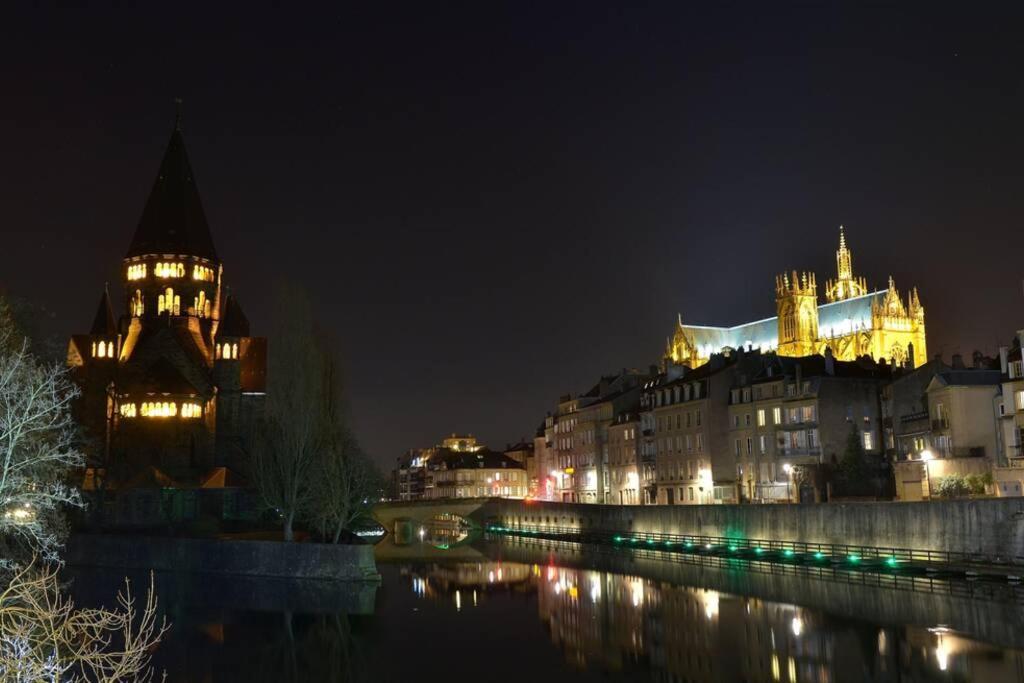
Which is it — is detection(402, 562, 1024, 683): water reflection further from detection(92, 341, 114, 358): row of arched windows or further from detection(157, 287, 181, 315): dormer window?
detection(92, 341, 114, 358): row of arched windows

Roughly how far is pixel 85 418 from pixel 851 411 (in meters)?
68.7

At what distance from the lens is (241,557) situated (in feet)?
205

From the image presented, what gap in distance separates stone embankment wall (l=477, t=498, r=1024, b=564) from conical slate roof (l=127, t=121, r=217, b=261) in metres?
55.2

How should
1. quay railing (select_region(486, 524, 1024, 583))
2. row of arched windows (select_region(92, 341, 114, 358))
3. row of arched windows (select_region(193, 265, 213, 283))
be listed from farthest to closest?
row of arched windows (select_region(193, 265, 213, 283)), row of arched windows (select_region(92, 341, 114, 358)), quay railing (select_region(486, 524, 1024, 583))

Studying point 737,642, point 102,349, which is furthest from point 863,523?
point 102,349

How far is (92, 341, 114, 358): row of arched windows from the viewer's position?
3895 inches

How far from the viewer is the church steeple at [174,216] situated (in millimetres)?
103688

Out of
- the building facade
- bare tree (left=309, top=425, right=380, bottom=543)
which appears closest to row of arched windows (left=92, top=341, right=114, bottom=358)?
bare tree (left=309, top=425, right=380, bottom=543)

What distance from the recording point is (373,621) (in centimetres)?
4722

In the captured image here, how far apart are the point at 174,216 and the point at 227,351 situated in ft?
55.9

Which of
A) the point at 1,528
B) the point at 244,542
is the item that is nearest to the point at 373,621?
the point at 244,542

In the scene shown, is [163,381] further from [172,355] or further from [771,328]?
[771,328]

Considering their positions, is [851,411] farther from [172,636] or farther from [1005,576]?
[172,636]

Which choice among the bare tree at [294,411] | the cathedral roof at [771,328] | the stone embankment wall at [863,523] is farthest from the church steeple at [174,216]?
the cathedral roof at [771,328]
